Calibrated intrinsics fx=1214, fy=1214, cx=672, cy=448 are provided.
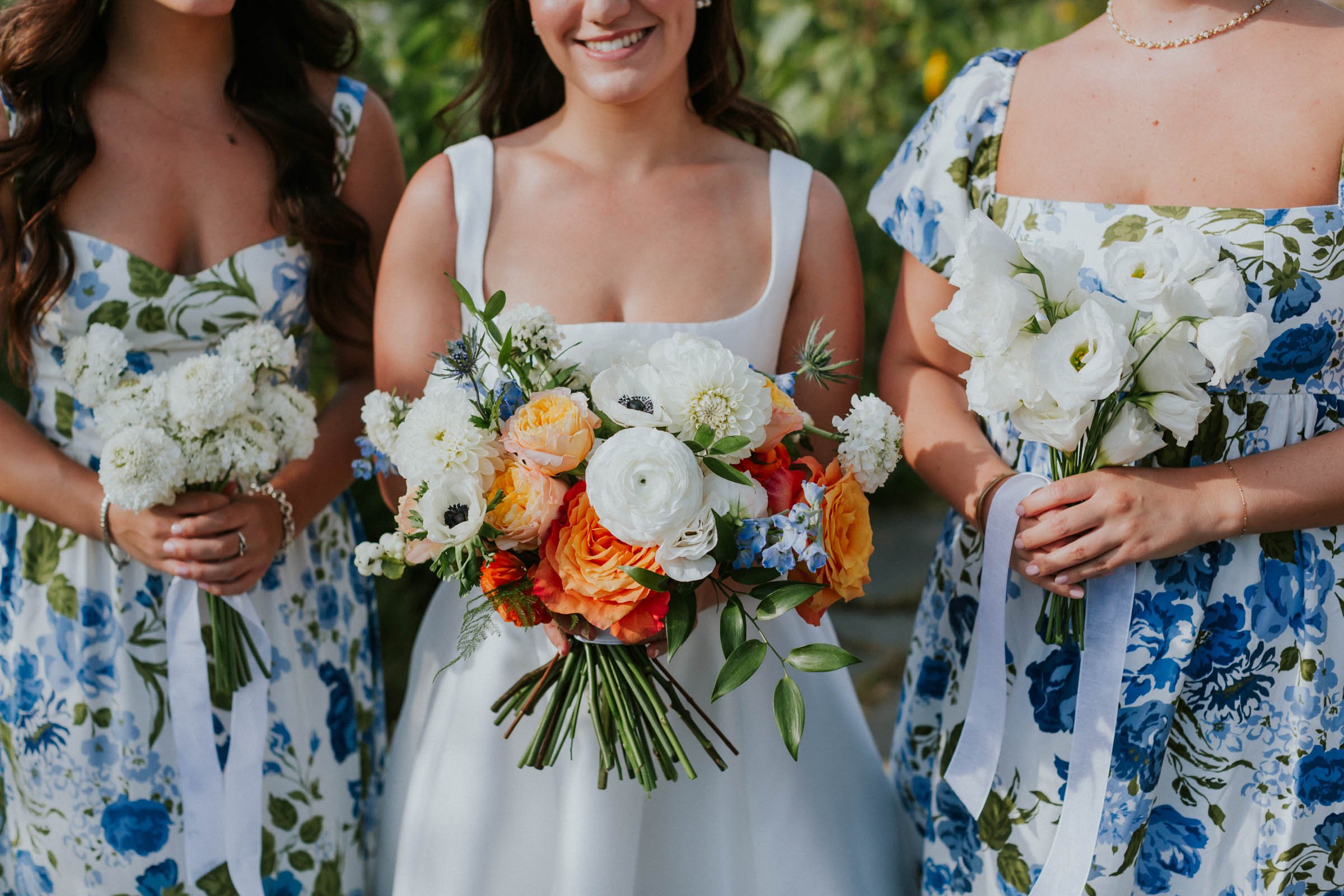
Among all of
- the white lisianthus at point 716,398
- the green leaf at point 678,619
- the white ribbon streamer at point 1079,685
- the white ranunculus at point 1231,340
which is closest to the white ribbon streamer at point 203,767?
the green leaf at point 678,619

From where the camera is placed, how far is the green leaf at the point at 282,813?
2520 mm

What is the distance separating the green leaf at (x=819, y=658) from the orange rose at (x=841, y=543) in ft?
0.16

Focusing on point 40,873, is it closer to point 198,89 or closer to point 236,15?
point 198,89

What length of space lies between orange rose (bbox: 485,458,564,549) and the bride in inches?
12.6

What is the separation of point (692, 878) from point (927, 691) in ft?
2.17

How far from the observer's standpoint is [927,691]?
2613 mm

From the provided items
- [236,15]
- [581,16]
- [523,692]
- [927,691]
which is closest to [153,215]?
[236,15]

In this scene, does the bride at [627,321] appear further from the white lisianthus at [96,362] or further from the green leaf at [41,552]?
the green leaf at [41,552]

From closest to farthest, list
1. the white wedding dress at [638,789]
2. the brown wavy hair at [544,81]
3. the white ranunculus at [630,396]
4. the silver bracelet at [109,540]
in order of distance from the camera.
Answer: the white ranunculus at [630,396], the white wedding dress at [638,789], the silver bracelet at [109,540], the brown wavy hair at [544,81]

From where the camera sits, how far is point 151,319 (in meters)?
2.43

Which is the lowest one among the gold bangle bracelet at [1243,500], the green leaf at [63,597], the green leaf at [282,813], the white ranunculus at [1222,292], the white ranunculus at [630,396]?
the green leaf at [282,813]

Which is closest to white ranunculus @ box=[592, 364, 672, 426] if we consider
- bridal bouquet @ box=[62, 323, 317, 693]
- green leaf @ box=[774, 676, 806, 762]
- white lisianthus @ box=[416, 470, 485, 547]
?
white lisianthus @ box=[416, 470, 485, 547]

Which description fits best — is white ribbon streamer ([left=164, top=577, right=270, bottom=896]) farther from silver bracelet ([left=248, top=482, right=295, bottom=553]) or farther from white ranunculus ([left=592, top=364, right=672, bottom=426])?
white ranunculus ([left=592, top=364, right=672, bottom=426])

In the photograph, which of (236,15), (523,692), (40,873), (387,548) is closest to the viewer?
(387,548)
